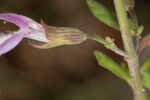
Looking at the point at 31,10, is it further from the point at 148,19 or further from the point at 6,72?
the point at 148,19

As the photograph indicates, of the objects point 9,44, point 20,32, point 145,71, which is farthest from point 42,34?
point 145,71

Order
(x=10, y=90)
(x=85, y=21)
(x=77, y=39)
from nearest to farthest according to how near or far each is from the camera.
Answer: (x=77, y=39)
(x=10, y=90)
(x=85, y=21)

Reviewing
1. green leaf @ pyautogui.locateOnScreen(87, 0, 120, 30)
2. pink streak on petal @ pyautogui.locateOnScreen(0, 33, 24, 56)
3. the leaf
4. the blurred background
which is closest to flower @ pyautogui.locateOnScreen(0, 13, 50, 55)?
pink streak on petal @ pyautogui.locateOnScreen(0, 33, 24, 56)

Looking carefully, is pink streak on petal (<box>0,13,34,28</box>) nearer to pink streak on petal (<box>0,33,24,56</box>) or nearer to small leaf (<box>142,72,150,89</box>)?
pink streak on petal (<box>0,33,24,56</box>)

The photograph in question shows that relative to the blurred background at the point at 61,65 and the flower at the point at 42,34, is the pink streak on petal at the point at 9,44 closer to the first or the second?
the flower at the point at 42,34

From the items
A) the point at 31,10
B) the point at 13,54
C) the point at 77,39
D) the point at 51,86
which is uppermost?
the point at 77,39

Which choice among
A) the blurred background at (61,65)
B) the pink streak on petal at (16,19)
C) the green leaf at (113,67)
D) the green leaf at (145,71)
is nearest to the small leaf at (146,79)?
the green leaf at (145,71)

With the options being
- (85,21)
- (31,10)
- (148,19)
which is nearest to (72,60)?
(85,21)
